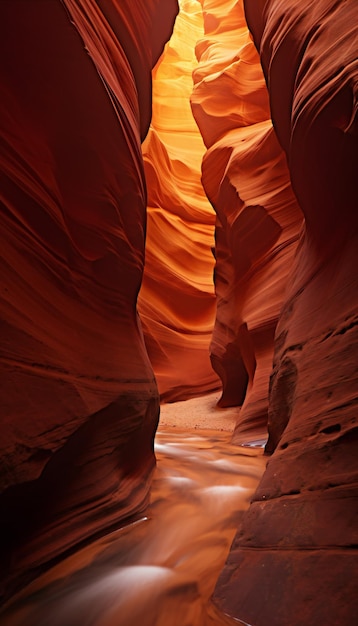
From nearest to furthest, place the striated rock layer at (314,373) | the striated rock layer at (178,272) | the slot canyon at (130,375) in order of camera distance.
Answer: the striated rock layer at (314,373) → the slot canyon at (130,375) → the striated rock layer at (178,272)

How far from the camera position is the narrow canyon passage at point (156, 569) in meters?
1.58

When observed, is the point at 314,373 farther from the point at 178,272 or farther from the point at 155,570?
the point at 178,272

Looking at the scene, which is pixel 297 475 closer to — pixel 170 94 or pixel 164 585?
pixel 164 585

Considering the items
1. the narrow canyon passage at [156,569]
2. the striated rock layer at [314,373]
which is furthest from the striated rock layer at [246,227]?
the narrow canyon passage at [156,569]

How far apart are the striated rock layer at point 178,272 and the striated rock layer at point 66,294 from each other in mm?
7109

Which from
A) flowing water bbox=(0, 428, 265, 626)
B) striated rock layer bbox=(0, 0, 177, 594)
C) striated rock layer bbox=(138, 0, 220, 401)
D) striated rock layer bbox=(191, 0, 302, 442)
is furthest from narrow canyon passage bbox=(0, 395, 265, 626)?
striated rock layer bbox=(138, 0, 220, 401)

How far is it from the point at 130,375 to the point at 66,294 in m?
0.83

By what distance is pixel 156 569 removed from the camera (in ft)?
6.25

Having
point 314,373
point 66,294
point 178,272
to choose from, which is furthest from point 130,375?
point 178,272

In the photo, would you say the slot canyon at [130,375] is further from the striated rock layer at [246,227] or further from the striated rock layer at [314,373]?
the striated rock layer at [246,227]

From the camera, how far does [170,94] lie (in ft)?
61.4

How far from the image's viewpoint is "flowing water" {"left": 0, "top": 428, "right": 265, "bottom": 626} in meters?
1.58

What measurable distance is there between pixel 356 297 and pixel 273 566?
4.88 ft

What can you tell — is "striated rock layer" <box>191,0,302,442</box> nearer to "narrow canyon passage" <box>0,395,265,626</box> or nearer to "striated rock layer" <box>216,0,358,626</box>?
"striated rock layer" <box>216,0,358,626</box>
